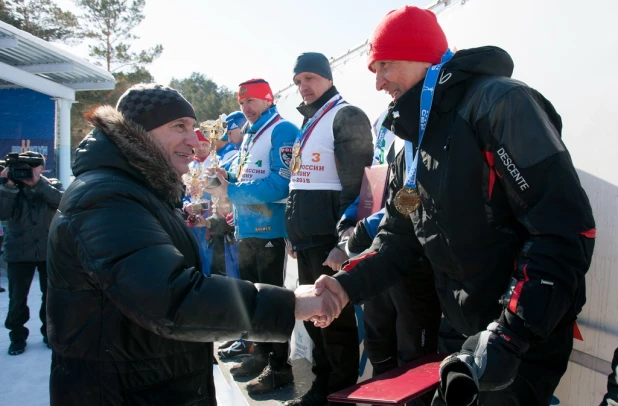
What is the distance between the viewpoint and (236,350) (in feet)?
15.6

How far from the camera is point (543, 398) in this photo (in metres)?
1.73

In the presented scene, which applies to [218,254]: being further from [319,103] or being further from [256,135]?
[319,103]

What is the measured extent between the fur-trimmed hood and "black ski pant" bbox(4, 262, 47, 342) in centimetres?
430

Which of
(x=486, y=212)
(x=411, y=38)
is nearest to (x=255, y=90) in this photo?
(x=411, y=38)

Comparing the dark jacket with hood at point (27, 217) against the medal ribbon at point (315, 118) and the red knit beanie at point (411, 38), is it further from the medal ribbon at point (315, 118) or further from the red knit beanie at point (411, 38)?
the red knit beanie at point (411, 38)

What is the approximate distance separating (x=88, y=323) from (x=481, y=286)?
1368 millimetres

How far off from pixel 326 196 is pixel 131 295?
6.74ft

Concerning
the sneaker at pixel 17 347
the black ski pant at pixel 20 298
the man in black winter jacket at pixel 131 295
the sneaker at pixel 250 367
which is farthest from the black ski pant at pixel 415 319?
the sneaker at pixel 17 347

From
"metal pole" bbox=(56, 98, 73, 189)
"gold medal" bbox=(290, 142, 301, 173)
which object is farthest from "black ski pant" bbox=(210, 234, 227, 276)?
"metal pole" bbox=(56, 98, 73, 189)

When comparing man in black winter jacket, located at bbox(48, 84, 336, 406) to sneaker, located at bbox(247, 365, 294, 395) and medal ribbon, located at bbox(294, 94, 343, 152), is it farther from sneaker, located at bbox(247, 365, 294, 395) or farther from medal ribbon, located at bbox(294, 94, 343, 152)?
sneaker, located at bbox(247, 365, 294, 395)

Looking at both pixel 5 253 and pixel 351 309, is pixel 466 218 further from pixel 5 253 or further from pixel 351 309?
pixel 5 253

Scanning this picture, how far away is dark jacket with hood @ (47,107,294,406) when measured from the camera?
4.87 feet

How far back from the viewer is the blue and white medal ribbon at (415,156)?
190 centimetres

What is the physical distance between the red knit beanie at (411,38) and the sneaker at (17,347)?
209 inches
